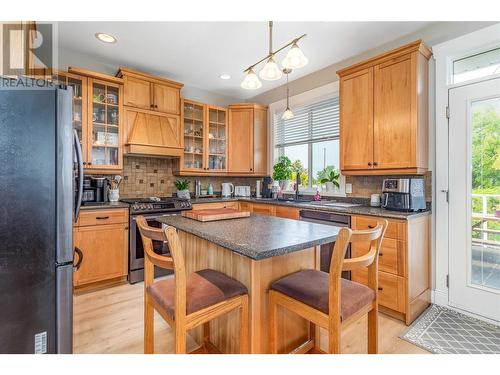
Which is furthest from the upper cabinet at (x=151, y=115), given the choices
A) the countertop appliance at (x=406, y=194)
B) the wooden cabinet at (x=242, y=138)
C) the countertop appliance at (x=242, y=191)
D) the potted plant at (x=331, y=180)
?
the countertop appliance at (x=406, y=194)

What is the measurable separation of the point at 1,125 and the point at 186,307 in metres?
1.23

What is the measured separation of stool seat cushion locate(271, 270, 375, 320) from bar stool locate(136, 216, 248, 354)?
23 cm

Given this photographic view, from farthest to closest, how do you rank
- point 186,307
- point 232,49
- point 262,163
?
1. point 262,163
2. point 232,49
3. point 186,307

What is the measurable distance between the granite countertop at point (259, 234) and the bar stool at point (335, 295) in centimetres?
18

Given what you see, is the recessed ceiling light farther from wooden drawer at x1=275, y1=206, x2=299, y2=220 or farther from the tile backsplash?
wooden drawer at x1=275, y1=206, x2=299, y2=220

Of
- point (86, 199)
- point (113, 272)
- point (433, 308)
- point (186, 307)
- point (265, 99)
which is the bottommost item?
point (433, 308)

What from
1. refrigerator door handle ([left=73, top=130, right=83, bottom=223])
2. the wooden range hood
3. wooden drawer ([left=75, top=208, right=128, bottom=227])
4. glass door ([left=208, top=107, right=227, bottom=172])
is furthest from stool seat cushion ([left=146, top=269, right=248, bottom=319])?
glass door ([left=208, top=107, right=227, bottom=172])

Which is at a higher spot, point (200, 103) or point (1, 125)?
point (200, 103)

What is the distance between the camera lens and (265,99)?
4438 millimetres

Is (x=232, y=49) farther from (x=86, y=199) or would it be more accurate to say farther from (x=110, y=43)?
(x=86, y=199)

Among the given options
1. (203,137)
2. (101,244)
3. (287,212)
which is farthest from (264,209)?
(101,244)

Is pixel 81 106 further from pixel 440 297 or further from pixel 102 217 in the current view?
pixel 440 297

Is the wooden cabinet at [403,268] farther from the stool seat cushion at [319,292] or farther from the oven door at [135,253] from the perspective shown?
the oven door at [135,253]
